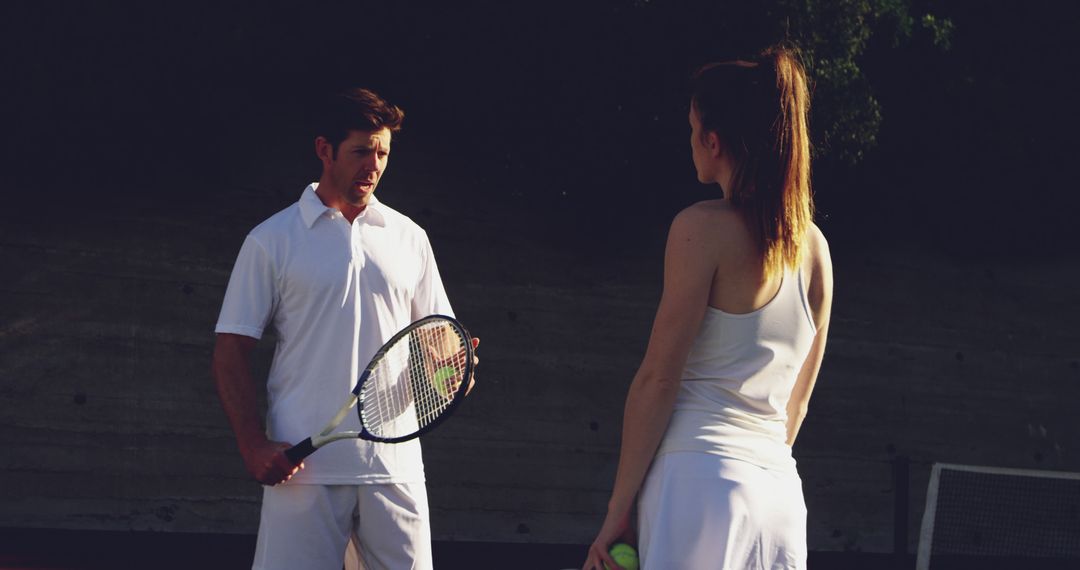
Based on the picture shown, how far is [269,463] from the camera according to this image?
10.7 feet

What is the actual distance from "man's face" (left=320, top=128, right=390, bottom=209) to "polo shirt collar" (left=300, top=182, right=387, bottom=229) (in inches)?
1.4

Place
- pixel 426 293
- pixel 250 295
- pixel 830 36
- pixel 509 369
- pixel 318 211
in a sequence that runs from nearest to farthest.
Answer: pixel 250 295
pixel 318 211
pixel 426 293
pixel 830 36
pixel 509 369

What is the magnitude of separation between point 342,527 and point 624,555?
1.26m

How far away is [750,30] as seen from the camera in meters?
7.57

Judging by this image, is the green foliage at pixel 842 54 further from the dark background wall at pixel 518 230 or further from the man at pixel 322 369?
the man at pixel 322 369

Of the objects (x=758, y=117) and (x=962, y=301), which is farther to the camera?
(x=962, y=301)

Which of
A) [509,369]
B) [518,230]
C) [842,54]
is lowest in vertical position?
[509,369]

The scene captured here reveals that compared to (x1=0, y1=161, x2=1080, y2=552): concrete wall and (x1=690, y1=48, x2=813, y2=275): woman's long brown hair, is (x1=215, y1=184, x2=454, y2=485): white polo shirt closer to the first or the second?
(x1=690, y1=48, x2=813, y2=275): woman's long brown hair

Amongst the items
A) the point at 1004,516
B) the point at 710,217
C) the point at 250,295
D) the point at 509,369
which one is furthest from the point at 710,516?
the point at 1004,516

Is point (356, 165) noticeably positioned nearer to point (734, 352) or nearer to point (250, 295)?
point (250, 295)

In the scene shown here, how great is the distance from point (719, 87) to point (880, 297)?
764cm

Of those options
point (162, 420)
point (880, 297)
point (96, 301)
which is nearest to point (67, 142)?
point (96, 301)

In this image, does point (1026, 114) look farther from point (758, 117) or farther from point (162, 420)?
point (758, 117)

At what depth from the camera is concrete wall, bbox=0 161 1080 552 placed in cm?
769
